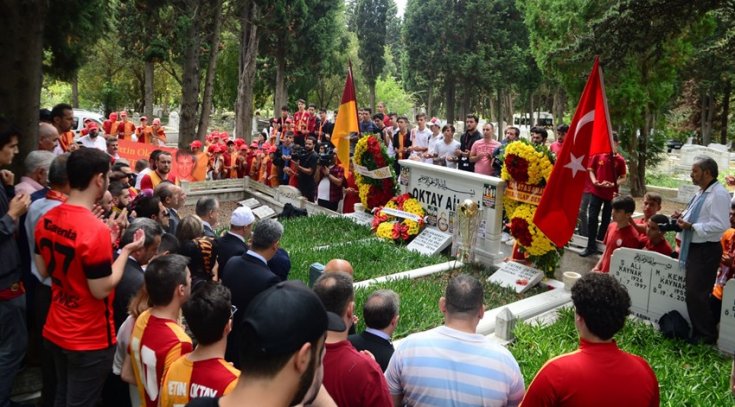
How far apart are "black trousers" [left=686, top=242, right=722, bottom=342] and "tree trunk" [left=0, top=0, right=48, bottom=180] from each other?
6720 millimetres

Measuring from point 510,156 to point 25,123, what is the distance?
20.1 feet

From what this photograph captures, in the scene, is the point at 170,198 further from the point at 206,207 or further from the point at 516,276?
the point at 516,276

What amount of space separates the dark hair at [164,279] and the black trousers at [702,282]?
525cm

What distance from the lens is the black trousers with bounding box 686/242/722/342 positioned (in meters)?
5.94

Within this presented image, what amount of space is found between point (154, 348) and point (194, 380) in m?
0.61

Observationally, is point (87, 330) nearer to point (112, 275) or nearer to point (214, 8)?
point (112, 275)

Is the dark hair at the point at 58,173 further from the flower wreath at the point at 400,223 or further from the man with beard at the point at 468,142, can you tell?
the man with beard at the point at 468,142

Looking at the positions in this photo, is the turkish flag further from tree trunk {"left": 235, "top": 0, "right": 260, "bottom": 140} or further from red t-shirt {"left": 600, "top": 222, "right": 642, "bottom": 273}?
tree trunk {"left": 235, "top": 0, "right": 260, "bottom": 140}

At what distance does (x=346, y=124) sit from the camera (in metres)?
11.7

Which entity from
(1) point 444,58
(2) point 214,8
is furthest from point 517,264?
(1) point 444,58

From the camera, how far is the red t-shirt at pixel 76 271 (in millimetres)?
3377

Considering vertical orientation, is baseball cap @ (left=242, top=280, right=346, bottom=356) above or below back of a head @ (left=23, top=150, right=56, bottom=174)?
below

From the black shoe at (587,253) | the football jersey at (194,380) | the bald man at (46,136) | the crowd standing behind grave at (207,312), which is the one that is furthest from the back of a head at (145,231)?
the black shoe at (587,253)

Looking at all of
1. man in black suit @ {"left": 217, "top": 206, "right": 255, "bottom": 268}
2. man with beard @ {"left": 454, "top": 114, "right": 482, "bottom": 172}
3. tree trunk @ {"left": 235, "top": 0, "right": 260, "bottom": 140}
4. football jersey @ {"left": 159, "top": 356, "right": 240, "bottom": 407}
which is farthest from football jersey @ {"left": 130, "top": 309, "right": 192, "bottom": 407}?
tree trunk @ {"left": 235, "top": 0, "right": 260, "bottom": 140}
